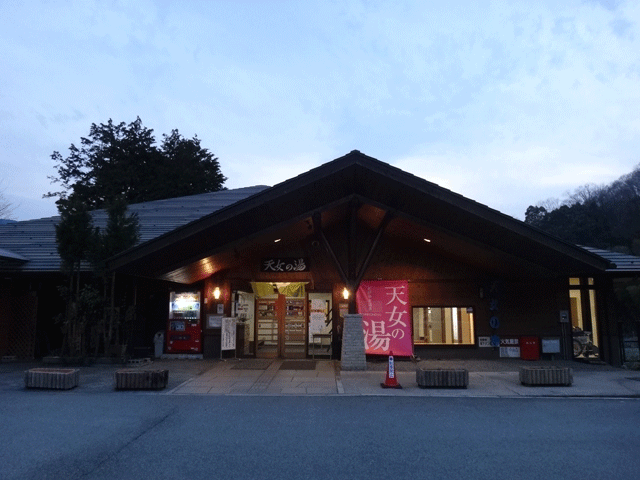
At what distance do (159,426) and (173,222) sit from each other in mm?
14440

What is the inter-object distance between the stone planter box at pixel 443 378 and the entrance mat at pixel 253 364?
5.50 metres

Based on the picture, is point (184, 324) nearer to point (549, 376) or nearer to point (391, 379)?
point (391, 379)

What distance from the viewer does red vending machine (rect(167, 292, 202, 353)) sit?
1830 cm

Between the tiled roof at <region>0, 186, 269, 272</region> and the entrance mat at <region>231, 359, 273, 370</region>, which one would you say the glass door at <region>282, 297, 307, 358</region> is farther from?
the tiled roof at <region>0, 186, 269, 272</region>

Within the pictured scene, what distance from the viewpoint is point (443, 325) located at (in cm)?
1817

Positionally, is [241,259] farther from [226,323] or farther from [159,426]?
[159,426]

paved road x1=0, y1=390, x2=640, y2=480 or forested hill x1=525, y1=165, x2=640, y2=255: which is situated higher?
forested hill x1=525, y1=165, x2=640, y2=255

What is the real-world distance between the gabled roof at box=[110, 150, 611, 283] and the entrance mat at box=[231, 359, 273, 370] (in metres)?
3.38

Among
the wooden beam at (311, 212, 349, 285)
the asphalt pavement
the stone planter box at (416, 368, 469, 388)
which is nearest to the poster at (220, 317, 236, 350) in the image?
the asphalt pavement

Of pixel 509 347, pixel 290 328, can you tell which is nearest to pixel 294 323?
pixel 290 328

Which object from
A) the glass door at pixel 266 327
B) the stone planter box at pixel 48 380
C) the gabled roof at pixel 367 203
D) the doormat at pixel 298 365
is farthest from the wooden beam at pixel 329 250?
the stone planter box at pixel 48 380

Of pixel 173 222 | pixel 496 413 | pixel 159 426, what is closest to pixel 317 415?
pixel 159 426

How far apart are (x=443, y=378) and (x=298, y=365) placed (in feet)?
18.1

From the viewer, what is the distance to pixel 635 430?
823 centimetres
